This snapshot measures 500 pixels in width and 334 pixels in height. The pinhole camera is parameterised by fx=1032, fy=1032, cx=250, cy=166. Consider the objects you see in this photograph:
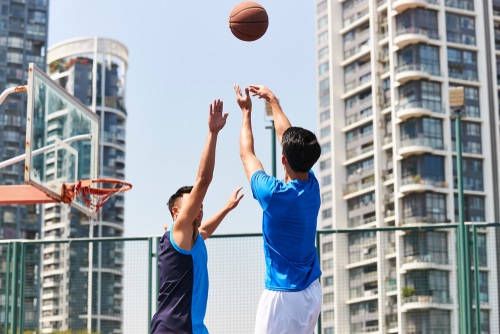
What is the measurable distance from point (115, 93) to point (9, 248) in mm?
98414

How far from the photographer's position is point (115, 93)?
364 feet

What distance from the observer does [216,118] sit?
613 cm

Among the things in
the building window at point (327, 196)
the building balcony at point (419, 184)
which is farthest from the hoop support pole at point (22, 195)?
the building window at point (327, 196)

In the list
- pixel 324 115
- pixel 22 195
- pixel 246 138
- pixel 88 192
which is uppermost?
pixel 324 115

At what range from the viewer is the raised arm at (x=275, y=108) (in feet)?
20.9

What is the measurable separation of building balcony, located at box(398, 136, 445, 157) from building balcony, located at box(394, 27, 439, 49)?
7.09m

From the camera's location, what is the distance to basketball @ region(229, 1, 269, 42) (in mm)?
8305

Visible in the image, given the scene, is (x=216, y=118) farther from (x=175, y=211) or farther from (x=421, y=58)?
(x=421, y=58)

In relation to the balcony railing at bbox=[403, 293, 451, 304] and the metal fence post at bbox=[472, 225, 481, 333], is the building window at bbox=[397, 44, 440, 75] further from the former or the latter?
the metal fence post at bbox=[472, 225, 481, 333]

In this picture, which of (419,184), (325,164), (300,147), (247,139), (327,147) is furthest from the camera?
(327,147)

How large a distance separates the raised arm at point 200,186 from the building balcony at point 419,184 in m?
66.2

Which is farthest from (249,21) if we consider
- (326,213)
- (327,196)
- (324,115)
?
(324,115)

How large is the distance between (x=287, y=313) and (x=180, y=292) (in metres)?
0.85

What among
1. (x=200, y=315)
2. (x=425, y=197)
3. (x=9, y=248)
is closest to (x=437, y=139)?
(x=425, y=197)
